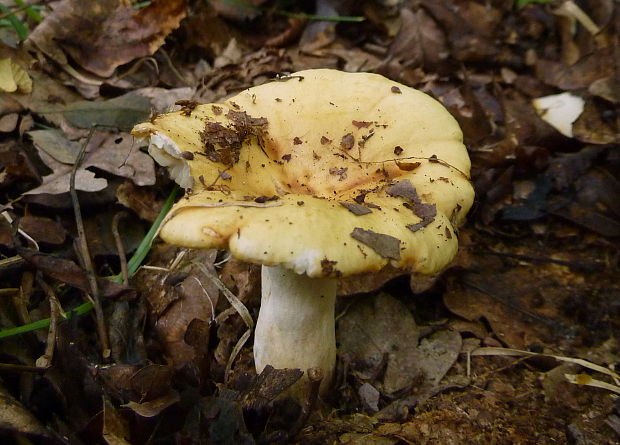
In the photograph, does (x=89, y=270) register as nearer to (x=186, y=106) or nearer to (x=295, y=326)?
(x=186, y=106)

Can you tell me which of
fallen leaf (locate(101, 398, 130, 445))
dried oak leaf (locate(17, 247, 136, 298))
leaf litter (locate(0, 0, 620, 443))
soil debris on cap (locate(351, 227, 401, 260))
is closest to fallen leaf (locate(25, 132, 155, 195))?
leaf litter (locate(0, 0, 620, 443))

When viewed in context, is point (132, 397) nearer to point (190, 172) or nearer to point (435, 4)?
point (190, 172)

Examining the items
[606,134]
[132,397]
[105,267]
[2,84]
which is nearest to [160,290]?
[105,267]

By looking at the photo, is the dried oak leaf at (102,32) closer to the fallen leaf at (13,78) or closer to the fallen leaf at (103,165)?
the fallen leaf at (13,78)

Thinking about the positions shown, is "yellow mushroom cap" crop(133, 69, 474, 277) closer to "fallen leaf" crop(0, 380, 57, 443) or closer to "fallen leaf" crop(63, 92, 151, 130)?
"fallen leaf" crop(0, 380, 57, 443)

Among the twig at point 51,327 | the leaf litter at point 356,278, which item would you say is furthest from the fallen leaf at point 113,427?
the twig at point 51,327
